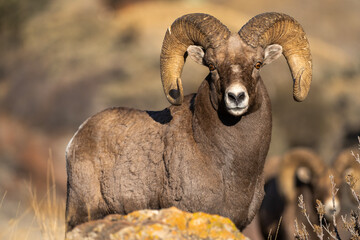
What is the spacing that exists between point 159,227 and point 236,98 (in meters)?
2.25

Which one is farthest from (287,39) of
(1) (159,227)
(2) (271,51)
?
(1) (159,227)

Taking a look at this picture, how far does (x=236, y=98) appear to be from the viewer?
25.0ft

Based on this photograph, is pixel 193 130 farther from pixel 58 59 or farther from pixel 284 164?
pixel 58 59

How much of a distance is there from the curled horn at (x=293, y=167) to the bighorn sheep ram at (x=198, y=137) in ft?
22.7

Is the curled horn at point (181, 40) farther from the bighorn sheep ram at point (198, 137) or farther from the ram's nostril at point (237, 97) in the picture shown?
the ram's nostril at point (237, 97)

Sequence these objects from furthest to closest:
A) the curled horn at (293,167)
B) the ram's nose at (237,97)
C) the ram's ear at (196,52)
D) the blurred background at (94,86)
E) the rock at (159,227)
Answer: the blurred background at (94,86)
the curled horn at (293,167)
the ram's ear at (196,52)
the ram's nose at (237,97)
the rock at (159,227)

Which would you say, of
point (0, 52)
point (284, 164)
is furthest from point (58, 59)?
point (284, 164)

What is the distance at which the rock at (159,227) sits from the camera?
5953mm

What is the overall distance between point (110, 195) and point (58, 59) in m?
24.8

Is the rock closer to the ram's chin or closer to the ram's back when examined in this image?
the ram's chin

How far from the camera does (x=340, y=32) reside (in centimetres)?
6328

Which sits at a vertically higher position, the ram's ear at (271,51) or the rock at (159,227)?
the ram's ear at (271,51)

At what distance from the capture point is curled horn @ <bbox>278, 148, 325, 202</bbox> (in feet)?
51.1

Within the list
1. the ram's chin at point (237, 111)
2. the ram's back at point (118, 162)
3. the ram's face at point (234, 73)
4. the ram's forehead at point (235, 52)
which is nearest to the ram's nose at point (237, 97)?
the ram's face at point (234, 73)
